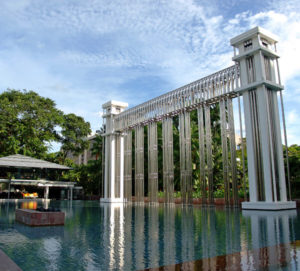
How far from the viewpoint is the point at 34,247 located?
6.01 m

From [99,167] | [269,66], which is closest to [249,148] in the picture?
[269,66]

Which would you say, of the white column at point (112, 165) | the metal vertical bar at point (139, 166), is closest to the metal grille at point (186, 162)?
the metal vertical bar at point (139, 166)

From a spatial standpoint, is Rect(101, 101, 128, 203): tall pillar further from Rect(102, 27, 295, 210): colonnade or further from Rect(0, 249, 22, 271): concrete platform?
Rect(0, 249, 22, 271): concrete platform

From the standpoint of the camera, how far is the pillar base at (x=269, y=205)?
1511 centimetres

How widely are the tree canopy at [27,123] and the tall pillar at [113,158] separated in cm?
622

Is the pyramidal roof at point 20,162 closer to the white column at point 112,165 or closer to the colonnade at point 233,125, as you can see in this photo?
the white column at point 112,165

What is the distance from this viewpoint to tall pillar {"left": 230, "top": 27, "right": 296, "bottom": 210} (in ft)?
51.3

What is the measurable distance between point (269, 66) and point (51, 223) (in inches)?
531

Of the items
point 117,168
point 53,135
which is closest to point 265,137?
point 117,168

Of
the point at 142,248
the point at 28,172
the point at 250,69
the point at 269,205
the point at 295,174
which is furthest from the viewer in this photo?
the point at 28,172

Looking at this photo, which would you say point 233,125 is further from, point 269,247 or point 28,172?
point 28,172

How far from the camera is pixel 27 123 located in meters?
30.7

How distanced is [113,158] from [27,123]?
8976mm

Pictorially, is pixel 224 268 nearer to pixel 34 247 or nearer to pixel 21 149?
pixel 34 247
